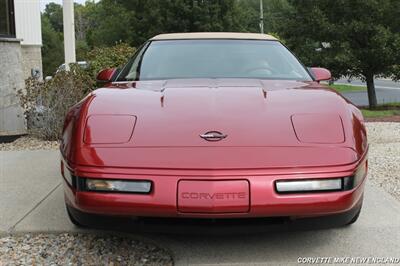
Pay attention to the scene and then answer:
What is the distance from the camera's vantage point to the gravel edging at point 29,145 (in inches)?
284

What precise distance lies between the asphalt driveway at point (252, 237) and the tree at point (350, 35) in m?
8.37

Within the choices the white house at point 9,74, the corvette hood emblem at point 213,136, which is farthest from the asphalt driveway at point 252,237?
the white house at point 9,74

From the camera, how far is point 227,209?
9.30 feet

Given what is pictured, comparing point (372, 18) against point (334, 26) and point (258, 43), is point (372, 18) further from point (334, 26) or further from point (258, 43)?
point (258, 43)

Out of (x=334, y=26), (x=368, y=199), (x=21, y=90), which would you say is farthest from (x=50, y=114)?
(x=334, y=26)

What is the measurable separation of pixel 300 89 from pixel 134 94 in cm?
111

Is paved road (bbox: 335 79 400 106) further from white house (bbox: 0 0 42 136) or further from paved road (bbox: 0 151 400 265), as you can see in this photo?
paved road (bbox: 0 151 400 265)

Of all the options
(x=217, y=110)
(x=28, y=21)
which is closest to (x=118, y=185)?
(x=217, y=110)

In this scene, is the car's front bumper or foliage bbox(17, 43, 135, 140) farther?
foliage bbox(17, 43, 135, 140)

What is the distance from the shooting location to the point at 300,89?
369 centimetres

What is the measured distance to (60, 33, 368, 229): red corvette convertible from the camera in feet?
9.39

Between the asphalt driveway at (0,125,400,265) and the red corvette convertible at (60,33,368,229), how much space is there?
428 mm

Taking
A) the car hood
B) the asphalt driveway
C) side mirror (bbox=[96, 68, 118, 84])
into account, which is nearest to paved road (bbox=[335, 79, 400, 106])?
the asphalt driveway

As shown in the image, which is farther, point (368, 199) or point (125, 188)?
point (368, 199)
